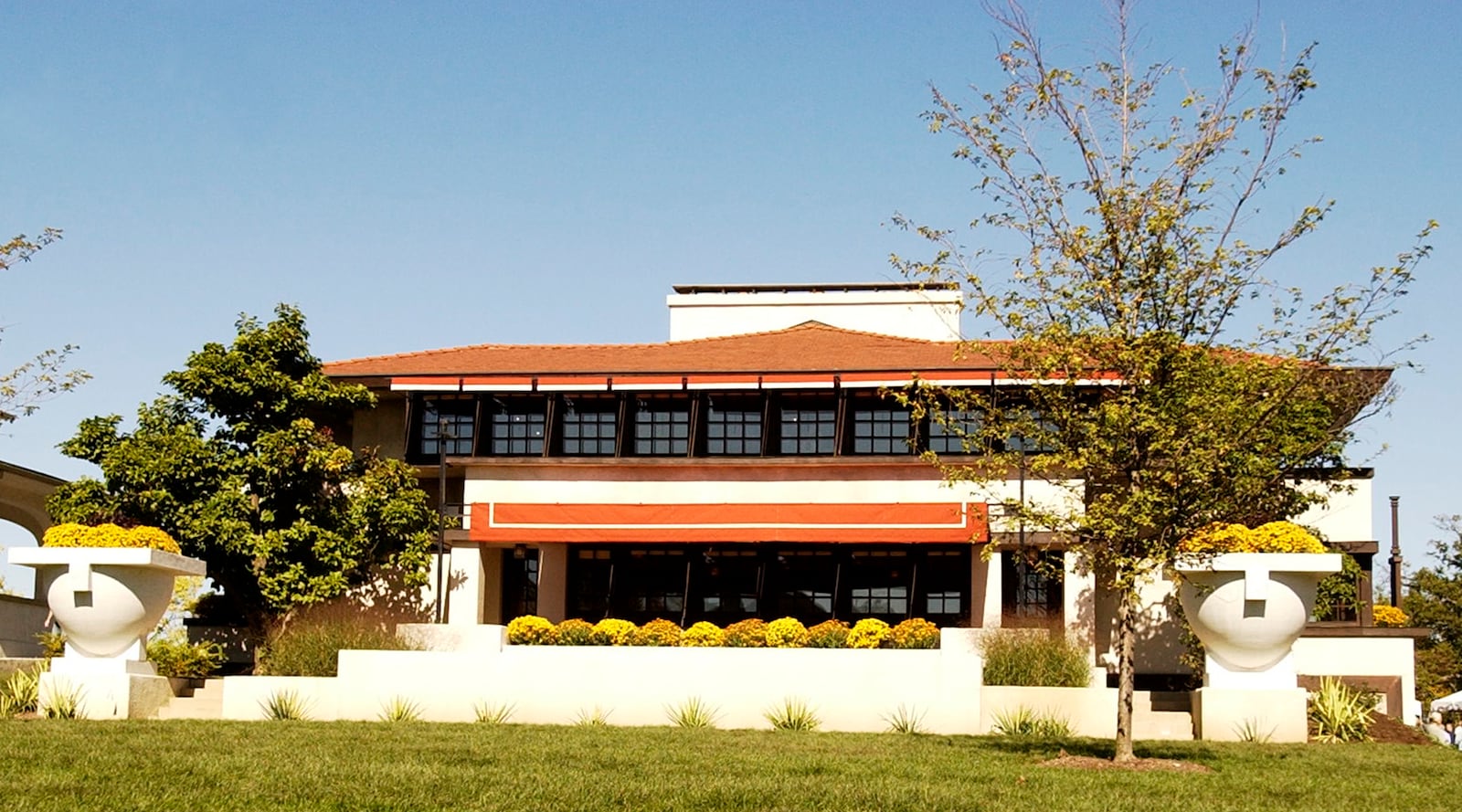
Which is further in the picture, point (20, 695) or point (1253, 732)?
point (20, 695)

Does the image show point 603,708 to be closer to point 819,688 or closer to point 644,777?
point 819,688

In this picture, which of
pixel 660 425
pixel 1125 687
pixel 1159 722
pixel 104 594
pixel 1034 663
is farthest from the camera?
pixel 660 425

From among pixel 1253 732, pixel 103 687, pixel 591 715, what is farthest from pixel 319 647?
pixel 1253 732

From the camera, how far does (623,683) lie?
2580 centimetres

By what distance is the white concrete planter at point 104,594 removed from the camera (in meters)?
24.9

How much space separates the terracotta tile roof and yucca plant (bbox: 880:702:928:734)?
998 centimetres

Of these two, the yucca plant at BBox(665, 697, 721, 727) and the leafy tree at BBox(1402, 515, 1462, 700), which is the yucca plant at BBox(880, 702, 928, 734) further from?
the leafy tree at BBox(1402, 515, 1462, 700)

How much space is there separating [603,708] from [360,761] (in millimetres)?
9281

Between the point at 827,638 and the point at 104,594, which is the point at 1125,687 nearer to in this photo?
the point at 827,638

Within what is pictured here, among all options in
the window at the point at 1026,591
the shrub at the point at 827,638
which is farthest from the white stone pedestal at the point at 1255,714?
the window at the point at 1026,591

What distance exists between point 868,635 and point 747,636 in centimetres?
198

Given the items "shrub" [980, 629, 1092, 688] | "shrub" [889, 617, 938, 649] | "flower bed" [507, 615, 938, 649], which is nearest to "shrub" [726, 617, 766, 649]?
"flower bed" [507, 615, 938, 649]

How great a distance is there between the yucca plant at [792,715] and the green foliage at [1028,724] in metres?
2.57

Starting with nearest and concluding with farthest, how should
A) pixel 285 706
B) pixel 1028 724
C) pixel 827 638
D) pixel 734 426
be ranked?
1. pixel 1028 724
2. pixel 285 706
3. pixel 827 638
4. pixel 734 426
